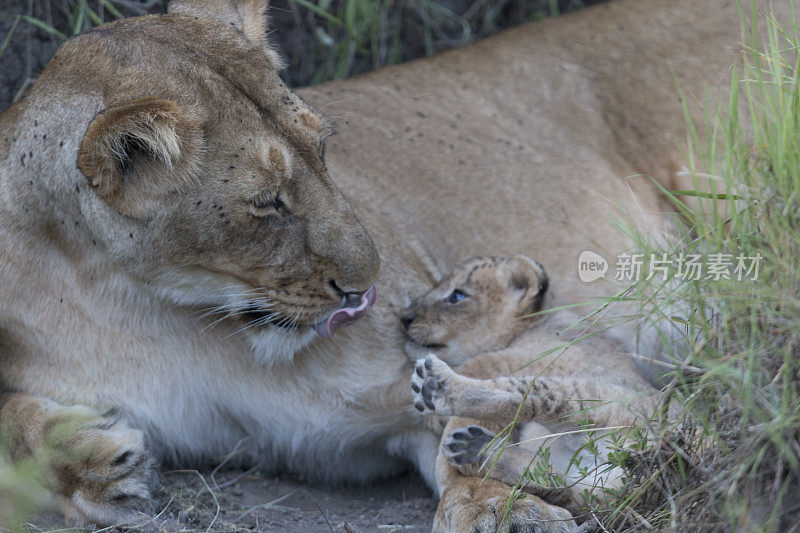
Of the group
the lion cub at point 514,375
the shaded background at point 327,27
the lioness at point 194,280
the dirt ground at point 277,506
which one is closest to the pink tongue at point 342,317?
the lioness at point 194,280

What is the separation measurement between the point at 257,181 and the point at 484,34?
2.75 m

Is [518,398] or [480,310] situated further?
[480,310]

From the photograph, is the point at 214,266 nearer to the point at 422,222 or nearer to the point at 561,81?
the point at 422,222

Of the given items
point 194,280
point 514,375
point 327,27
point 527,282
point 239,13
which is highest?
point 239,13

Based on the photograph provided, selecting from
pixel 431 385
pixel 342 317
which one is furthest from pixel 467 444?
pixel 342 317

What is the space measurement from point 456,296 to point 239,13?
1052mm

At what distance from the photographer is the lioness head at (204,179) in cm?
222

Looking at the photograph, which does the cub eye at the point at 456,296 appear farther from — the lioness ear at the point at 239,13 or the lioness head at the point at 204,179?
the lioness ear at the point at 239,13

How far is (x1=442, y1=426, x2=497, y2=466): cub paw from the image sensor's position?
238 centimetres

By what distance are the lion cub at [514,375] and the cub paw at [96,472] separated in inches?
29.0

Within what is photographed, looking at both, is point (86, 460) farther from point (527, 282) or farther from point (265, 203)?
point (527, 282)

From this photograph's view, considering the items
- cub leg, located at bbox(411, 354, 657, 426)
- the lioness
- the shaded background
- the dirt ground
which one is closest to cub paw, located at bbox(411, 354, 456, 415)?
cub leg, located at bbox(411, 354, 657, 426)

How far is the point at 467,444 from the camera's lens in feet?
7.84

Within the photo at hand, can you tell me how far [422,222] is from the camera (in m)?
3.30
